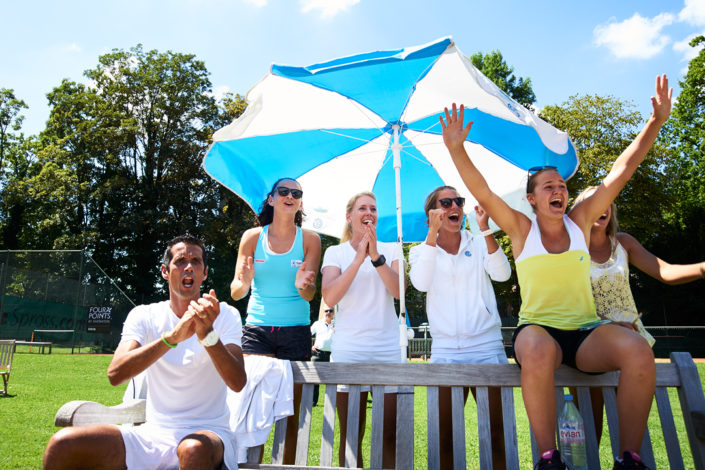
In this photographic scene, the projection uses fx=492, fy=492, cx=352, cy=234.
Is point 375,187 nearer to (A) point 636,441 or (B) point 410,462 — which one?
(B) point 410,462

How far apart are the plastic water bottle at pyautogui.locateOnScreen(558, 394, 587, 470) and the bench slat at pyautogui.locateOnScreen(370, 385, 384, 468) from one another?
3.23 feet

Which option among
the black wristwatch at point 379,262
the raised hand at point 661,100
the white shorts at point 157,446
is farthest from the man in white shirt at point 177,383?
the raised hand at point 661,100

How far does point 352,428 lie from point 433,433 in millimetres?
480

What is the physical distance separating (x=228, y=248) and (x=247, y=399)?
84.4 ft

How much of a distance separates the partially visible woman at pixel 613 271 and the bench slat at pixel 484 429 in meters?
1.07

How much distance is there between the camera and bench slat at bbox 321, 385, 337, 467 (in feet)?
9.36

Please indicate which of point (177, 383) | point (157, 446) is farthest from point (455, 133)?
point (157, 446)

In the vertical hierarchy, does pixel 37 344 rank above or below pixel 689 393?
above

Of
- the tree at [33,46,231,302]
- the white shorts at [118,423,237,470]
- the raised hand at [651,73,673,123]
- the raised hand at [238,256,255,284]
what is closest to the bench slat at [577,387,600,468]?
the raised hand at [651,73,673,123]

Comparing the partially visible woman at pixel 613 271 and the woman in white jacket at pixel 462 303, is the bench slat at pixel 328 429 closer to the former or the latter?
the woman in white jacket at pixel 462 303

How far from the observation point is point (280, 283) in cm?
373

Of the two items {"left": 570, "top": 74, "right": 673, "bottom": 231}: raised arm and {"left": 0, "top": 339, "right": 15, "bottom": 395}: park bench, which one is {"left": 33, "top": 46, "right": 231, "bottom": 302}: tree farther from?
{"left": 570, "top": 74, "right": 673, "bottom": 231}: raised arm

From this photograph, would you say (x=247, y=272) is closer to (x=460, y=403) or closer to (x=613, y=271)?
(x=460, y=403)

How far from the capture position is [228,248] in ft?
91.7
